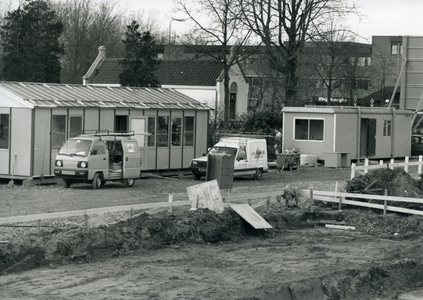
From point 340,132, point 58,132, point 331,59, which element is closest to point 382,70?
point 331,59

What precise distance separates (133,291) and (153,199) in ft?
40.2

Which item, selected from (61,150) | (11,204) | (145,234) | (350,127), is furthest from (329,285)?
(350,127)

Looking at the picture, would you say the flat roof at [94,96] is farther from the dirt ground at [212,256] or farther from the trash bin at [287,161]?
the dirt ground at [212,256]

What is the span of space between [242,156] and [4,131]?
938cm

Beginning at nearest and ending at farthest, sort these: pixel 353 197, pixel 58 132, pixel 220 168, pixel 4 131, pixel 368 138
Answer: pixel 220 168 < pixel 353 197 < pixel 4 131 < pixel 58 132 < pixel 368 138

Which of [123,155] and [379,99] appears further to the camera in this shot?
[379,99]

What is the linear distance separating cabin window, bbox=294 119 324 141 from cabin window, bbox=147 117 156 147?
1078cm

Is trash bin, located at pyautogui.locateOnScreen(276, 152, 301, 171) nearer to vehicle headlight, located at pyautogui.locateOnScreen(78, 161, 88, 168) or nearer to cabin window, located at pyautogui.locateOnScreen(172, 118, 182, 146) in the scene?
cabin window, located at pyautogui.locateOnScreen(172, 118, 182, 146)

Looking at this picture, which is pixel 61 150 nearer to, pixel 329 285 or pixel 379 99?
pixel 329 285

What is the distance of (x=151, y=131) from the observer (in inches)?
1261

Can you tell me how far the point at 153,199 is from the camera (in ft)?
76.7

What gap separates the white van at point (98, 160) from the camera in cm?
2559

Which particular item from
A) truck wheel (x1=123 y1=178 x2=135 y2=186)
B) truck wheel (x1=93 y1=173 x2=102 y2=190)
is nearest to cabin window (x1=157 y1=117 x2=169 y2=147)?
truck wheel (x1=123 y1=178 x2=135 y2=186)

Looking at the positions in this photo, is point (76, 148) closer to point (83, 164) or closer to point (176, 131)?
point (83, 164)
